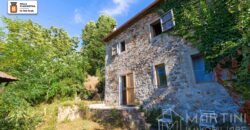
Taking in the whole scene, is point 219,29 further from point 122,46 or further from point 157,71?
point 122,46

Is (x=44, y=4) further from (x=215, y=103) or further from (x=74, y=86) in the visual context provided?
(x=215, y=103)

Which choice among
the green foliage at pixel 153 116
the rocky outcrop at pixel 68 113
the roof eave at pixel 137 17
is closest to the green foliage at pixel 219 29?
the roof eave at pixel 137 17

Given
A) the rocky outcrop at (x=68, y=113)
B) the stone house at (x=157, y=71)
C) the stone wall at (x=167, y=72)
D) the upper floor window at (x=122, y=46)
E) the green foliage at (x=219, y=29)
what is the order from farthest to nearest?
1. the upper floor window at (x=122, y=46)
2. the rocky outcrop at (x=68, y=113)
3. the stone house at (x=157, y=71)
4. the stone wall at (x=167, y=72)
5. the green foliage at (x=219, y=29)

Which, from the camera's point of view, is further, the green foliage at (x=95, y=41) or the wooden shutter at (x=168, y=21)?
the green foliage at (x=95, y=41)

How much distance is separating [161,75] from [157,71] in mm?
312

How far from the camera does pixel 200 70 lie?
616cm

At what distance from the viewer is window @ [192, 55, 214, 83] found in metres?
5.97

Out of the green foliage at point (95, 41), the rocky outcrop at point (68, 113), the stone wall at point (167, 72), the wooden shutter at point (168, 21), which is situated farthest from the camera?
the green foliage at point (95, 41)

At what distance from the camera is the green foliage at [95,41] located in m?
18.9

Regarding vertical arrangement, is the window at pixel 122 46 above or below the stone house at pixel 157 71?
above

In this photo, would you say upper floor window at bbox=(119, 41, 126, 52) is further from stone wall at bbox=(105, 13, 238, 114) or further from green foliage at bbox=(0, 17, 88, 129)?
green foliage at bbox=(0, 17, 88, 129)

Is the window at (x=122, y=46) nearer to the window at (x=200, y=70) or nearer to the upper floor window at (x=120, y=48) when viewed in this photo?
the upper floor window at (x=120, y=48)

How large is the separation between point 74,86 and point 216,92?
9.54 metres

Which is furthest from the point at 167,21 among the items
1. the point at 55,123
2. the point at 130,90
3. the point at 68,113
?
the point at 55,123
